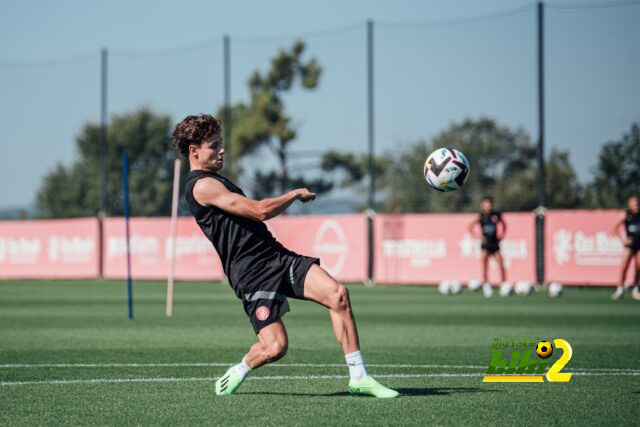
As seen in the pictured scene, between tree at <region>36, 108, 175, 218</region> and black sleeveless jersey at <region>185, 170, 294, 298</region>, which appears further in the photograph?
tree at <region>36, 108, 175, 218</region>

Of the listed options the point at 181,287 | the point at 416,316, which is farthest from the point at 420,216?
the point at 416,316

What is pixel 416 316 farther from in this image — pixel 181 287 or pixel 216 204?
pixel 181 287

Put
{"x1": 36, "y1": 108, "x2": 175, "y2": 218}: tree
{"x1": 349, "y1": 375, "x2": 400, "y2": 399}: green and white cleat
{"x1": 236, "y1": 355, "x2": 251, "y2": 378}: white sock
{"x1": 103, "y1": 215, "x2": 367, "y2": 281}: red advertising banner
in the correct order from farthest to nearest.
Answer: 1. {"x1": 36, "y1": 108, "x2": 175, "y2": 218}: tree
2. {"x1": 103, "y1": 215, "x2": 367, "y2": 281}: red advertising banner
3. {"x1": 236, "y1": 355, "x2": 251, "y2": 378}: white sock
4. {"x1": 349, "y1": 375, "x2": 400, "y2": 399}: green and white cleat

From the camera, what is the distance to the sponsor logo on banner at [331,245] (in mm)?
32438

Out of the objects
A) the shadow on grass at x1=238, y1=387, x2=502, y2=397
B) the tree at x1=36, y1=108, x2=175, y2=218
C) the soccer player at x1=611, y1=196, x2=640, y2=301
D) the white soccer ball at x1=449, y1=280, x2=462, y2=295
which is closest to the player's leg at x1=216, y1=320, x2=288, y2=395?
the shadow on grass at x1=238, y1=387, x2=502, y2=397

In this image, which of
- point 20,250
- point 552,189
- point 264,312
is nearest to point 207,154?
point 264,312

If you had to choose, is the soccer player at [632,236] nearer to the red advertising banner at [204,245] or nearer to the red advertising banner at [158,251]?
the red advertising banner at [204,245]

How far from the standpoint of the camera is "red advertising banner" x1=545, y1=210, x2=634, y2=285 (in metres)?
27.6

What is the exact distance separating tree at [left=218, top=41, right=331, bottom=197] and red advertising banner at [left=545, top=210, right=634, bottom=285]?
22.6 meters

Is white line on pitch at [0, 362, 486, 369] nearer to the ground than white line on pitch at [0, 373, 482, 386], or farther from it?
nearer to the ground

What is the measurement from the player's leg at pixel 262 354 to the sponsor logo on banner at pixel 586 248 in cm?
2039

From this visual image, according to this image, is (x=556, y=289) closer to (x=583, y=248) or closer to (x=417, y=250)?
(x=583, y=248)

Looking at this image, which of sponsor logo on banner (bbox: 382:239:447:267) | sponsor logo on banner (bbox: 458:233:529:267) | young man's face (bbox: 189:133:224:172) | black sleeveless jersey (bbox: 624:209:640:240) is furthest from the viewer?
sponsor logo on banner (bbox: 382:239:447:267)

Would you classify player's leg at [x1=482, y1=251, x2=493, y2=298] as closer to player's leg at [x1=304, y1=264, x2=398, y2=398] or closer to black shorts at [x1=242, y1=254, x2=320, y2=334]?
player's leg at [x1=304, y1=264, x2=398, y2=398]
